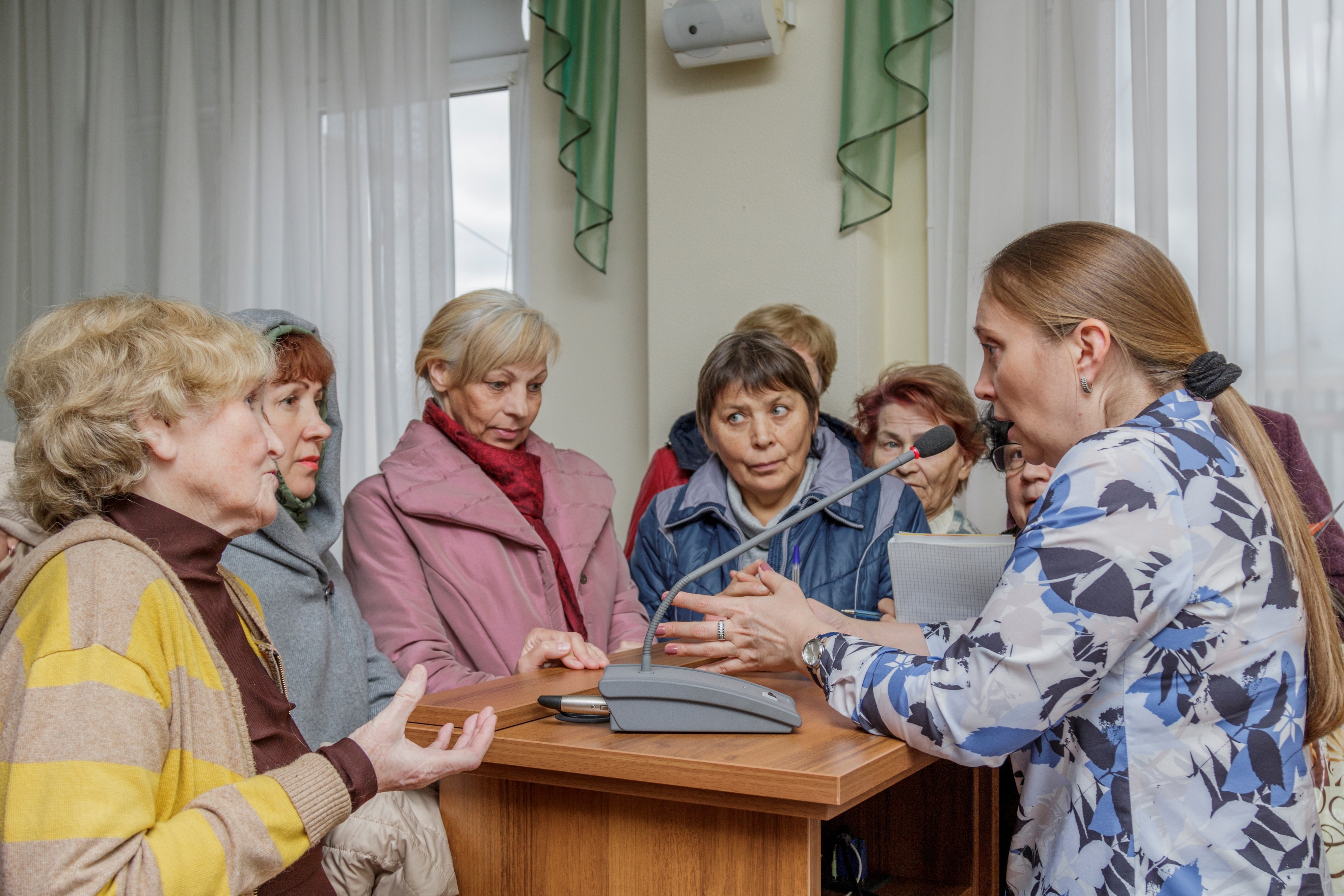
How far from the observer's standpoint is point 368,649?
1.87 m

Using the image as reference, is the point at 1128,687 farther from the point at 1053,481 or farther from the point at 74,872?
the point at 74,872

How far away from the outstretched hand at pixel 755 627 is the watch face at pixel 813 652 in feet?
0.08

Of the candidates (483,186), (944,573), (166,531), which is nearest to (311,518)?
(166,531)

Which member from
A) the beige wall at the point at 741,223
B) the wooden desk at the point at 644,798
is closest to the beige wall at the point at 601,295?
the beige wall at the point at 741,223

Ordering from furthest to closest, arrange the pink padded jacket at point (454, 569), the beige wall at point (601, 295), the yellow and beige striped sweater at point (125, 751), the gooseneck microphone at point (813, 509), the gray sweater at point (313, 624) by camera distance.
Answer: the beige wall at point (601, 295) < the pink padded jacket at point (454, 569) < the gray sweater at point (313, 624) < the gooseneck microphone at point (813, 509) < the yellow and beige striped sweater at point (125, 751)

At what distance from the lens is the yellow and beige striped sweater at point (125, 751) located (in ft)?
2.98

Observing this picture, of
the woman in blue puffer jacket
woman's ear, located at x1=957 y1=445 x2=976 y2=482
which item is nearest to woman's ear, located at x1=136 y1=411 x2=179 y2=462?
the woman in blue puffer jacket

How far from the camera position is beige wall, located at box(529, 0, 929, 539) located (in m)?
2.98

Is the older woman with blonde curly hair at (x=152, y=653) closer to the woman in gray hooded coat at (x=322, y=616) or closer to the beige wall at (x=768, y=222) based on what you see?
the woman in gray hooded coat at (x=322, y=616)

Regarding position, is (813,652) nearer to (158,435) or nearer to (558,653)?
(558,653)

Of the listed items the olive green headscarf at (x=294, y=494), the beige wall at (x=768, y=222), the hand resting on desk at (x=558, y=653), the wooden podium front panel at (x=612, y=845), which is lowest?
the wooden podium front panel at (x=612, y=845)

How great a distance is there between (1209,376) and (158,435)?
1123mm

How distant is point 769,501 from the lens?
2.27 m

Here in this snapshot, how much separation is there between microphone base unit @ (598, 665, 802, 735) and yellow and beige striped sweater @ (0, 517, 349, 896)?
0.35 metres
